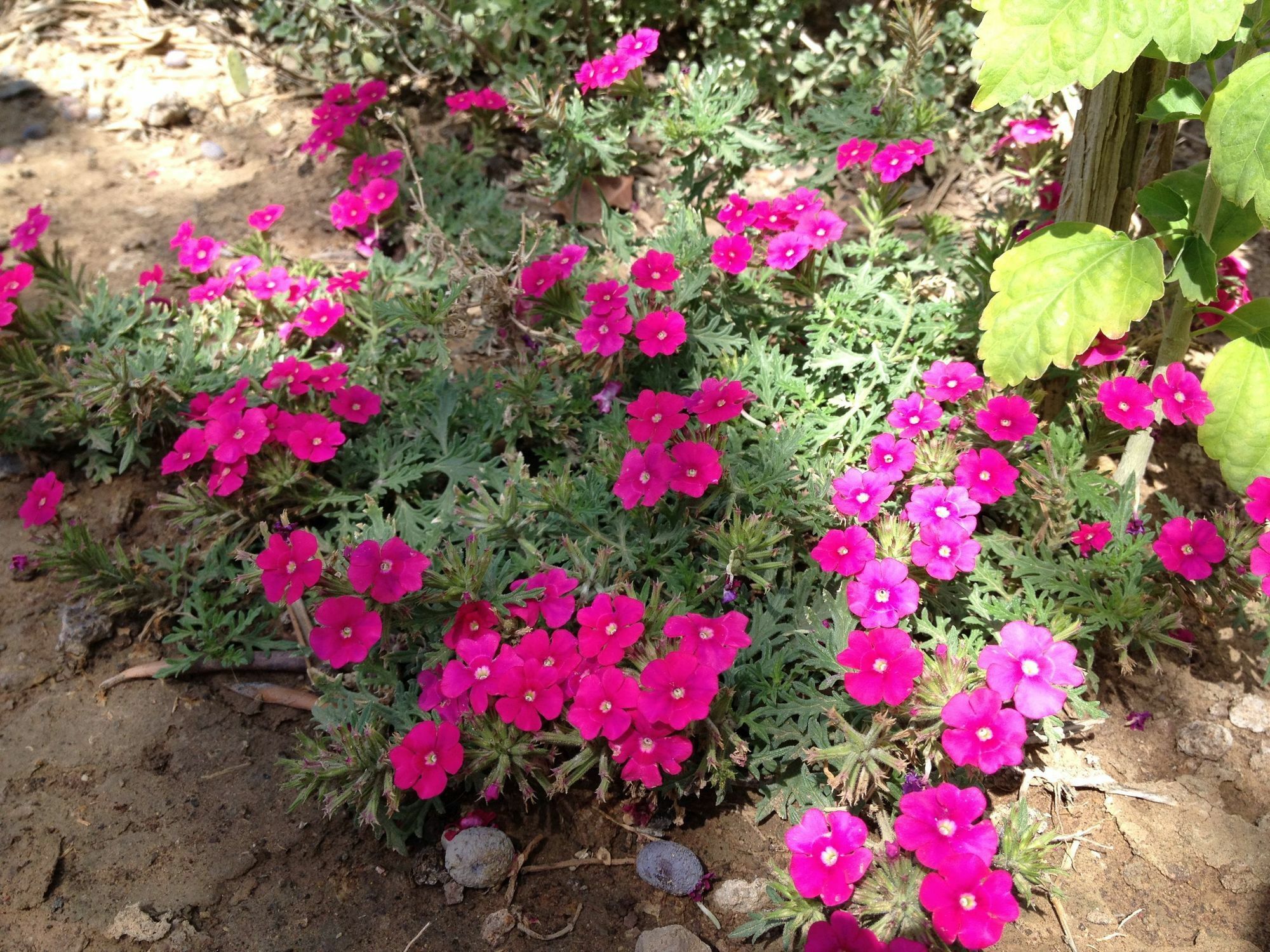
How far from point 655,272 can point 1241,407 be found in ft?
5.01

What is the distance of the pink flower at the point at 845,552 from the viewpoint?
7.52ft

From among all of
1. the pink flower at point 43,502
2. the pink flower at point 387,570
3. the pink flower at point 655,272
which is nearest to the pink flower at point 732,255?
the pink flower at point 655,272

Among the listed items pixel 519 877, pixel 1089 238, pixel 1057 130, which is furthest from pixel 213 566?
pixel 1057 130

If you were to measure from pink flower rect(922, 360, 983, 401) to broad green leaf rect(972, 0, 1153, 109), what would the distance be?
869mm

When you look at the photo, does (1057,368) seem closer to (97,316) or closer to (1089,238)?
(1089,238)

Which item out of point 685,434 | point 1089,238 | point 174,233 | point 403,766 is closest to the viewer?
point 403,766

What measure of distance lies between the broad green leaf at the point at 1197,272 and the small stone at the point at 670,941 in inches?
72.3

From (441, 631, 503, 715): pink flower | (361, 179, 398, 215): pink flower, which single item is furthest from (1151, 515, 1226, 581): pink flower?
(361, 179, 398, 215): pink flower

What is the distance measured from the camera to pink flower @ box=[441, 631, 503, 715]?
2180 mm

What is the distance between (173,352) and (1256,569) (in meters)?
3.28

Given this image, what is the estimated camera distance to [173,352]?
338 cm

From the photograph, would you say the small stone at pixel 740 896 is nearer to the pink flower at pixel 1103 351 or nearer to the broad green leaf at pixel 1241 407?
the broad green leaf at pixel 1241 407

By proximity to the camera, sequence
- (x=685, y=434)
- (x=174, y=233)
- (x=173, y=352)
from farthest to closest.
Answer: (x=174, y=233), (x=173, y=352), (x=685, y=434)

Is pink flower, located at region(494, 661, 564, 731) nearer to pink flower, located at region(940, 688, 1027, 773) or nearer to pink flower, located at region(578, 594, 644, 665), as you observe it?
pink flower, located at region(578, 594, 644, 665)
